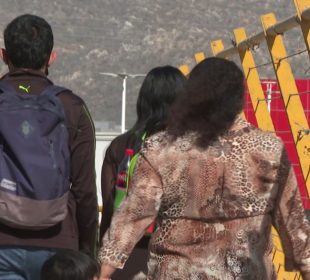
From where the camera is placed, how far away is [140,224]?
13.5ft

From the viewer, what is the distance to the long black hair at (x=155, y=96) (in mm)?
5230

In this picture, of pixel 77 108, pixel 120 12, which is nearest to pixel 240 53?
pixel 77 108

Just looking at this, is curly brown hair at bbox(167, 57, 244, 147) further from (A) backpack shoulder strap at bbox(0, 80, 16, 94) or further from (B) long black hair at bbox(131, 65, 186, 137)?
(B) long black hair at bbox(131, 65, 186, 137)

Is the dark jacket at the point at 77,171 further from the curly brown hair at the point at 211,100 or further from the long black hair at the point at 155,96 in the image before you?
the long black hair at the point at 155,96

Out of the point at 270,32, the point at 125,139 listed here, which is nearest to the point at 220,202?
the point at 125,139

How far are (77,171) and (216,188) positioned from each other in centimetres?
64

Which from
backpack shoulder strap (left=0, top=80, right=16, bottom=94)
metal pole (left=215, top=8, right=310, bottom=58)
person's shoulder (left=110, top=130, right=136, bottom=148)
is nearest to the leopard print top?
backpack shoulder strap (left=0, top=80, right=16, bottom=94)

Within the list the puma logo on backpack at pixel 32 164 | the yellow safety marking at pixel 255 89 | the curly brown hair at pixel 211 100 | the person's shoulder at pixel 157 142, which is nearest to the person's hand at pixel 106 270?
the puma logo on backpack at pixel 32 164

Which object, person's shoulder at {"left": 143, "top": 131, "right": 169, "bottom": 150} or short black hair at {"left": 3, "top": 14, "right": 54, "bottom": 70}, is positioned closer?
person's shoulder at {"left": 143, "top": 131, "right": 169, "bottom": 150}

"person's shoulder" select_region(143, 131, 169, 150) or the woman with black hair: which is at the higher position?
"person's shoulder" select_region(143, 131, 169, 150)

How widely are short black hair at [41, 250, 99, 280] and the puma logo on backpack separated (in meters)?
0.14

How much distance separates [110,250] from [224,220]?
47cm

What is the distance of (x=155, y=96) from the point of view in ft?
17.2

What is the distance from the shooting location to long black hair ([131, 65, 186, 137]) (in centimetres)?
523
